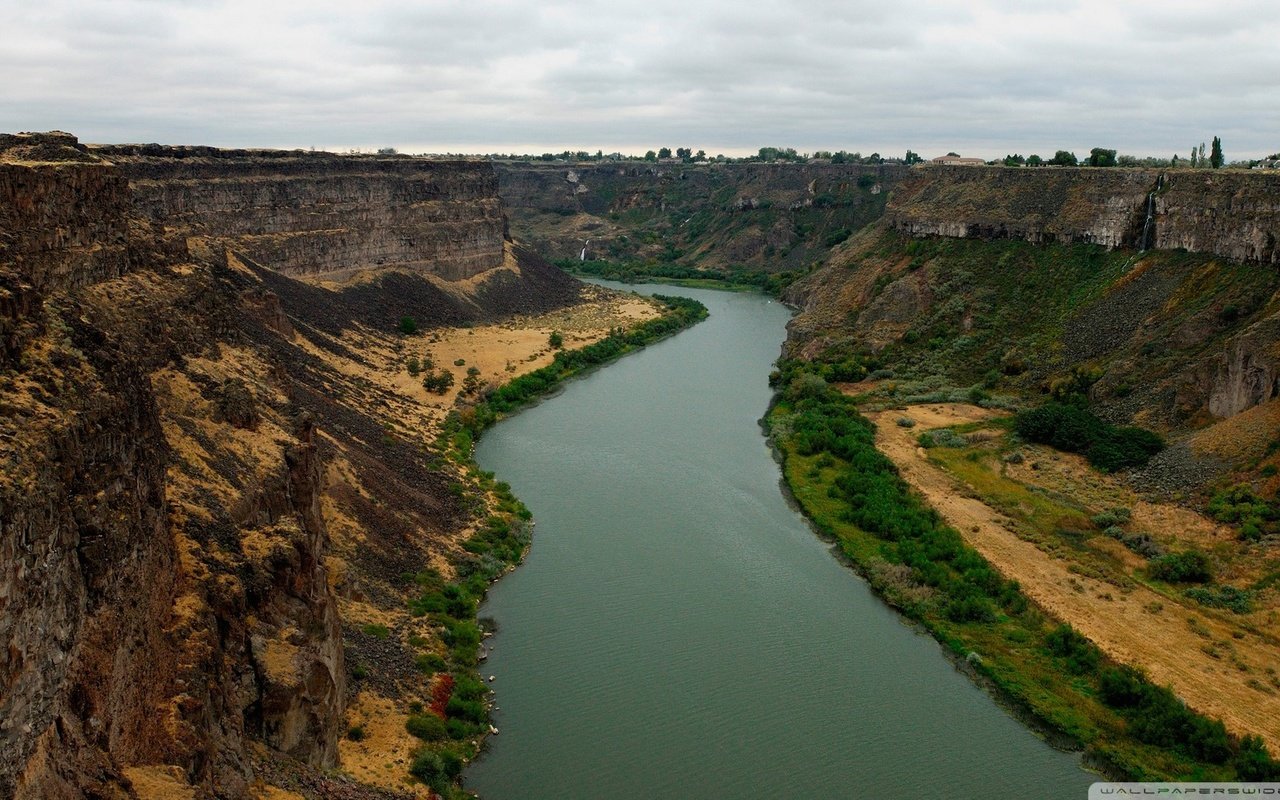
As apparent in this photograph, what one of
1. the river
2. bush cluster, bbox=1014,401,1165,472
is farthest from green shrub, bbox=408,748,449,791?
bush cluster, bbox=1014,401,1165,472

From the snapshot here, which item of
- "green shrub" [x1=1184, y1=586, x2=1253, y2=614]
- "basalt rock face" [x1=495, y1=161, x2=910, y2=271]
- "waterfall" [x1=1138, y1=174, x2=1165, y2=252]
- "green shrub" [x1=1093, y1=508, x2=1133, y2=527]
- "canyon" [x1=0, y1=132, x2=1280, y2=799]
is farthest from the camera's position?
"basalt rock face" [x1=495, y1=161, x2=910, y2=271]

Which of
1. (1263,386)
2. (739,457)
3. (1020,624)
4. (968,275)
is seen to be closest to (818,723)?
(1020,624)

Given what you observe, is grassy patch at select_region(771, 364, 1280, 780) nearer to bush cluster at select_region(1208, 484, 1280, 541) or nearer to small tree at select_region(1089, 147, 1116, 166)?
bush cluster at select_region(1208, 484, 1280, 541)

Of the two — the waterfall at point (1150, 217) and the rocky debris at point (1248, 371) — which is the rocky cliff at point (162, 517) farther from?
the waterfall at point (1150, 217)

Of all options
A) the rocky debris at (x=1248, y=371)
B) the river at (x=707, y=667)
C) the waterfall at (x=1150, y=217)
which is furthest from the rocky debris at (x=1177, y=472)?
the waterfall at (x=1150, y=217)

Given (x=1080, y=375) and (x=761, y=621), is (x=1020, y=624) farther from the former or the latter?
(x=1080, y=375)
